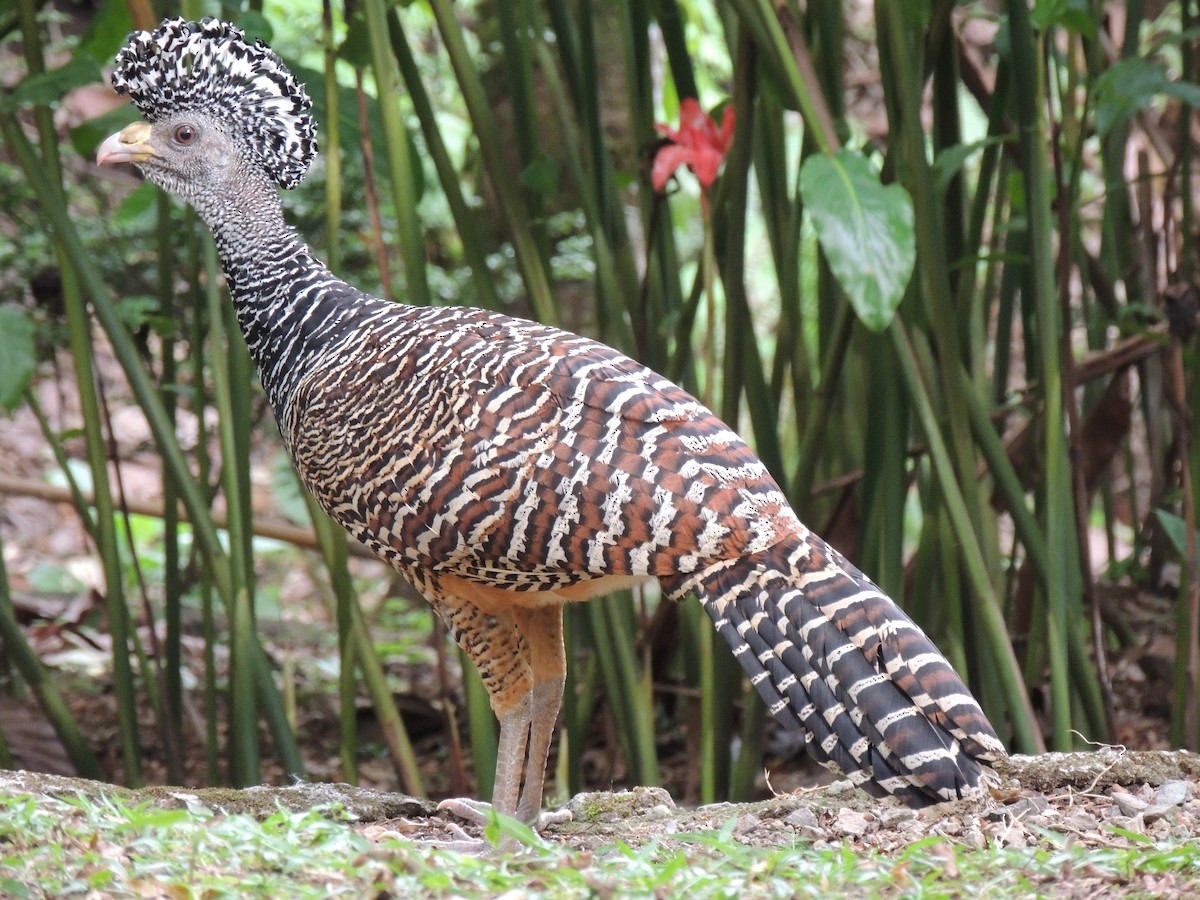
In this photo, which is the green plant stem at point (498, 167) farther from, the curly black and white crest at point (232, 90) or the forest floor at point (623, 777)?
the forest floor at point (623, 777)

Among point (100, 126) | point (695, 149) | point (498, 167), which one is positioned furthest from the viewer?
point (100, 126)

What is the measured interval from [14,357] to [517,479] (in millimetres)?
1817

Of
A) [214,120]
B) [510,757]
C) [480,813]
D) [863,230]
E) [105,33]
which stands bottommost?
[480,813]

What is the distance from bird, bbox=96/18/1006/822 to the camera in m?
3.48

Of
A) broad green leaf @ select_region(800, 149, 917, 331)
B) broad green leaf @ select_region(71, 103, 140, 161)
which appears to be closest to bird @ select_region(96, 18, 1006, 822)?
broad green leaf @ select_region(71, 103, 140, 161)

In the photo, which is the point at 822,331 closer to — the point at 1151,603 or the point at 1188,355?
the point at 1188,355

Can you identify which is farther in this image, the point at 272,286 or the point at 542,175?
the point at 542,175

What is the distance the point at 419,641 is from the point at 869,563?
4.51 m

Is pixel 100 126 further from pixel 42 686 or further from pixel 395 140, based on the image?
pixel 42 686

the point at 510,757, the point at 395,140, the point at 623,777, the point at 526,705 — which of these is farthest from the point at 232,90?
the point at 623,777

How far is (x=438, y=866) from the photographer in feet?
9.44

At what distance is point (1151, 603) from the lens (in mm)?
6801

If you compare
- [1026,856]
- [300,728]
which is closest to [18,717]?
[300,728]

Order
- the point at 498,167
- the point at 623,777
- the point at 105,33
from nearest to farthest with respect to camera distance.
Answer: the point at 498,167 → the point at 105,33 → the point at 623,777
